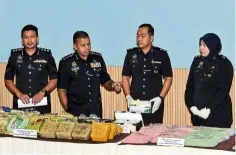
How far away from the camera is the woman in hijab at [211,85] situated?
4184mm

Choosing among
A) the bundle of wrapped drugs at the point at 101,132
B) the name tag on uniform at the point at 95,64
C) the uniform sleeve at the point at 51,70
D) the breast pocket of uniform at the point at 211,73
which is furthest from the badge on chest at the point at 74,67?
the bundle of wrapped drugs at the point at 101,132

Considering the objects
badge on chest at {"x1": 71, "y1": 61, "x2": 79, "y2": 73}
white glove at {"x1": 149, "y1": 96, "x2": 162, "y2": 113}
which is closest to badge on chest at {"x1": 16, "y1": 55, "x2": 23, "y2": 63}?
badge on chest at {"x1": 71, "y1": 61, "x2": 79, "y2": 73}

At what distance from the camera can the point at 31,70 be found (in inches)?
191

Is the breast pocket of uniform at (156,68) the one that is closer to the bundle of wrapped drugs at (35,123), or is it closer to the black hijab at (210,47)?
the black hijab at (210,47)

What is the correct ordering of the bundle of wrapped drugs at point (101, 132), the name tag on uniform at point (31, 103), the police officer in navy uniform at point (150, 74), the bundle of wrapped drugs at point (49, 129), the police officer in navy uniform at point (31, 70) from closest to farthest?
the bundle of wrapped drugs at point (101, 132) < the bundle of wrapped drugs at point (49, 129) < the name tag on uniform at point (31, 103) < the police officer in navy uniform at point (150, 74) < the police officer in navy uniform at point (31, 70)

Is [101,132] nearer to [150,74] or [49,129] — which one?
[49,129]

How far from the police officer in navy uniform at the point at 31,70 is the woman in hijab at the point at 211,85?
1453 millimetres

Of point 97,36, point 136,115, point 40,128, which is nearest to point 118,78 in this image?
point 97,36

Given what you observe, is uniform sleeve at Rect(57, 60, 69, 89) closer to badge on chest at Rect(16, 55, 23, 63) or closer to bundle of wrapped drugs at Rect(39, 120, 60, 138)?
badge on chest at Rect(16, 55, 23, 63)

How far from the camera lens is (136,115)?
379cm

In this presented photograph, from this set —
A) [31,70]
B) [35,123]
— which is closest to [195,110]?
[35,123]

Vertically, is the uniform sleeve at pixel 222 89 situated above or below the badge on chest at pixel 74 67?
below

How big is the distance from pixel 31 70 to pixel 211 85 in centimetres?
178

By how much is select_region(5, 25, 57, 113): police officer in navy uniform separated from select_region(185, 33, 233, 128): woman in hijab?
4.77ft
